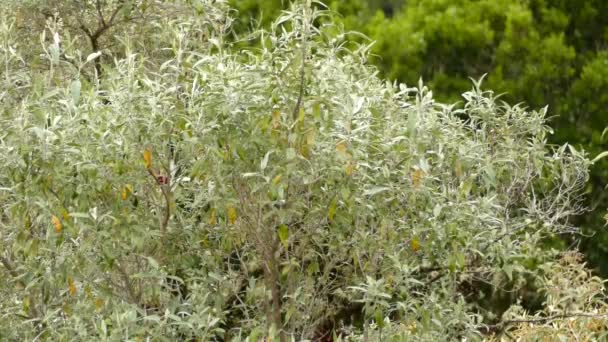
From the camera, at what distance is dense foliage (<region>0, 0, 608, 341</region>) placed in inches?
156

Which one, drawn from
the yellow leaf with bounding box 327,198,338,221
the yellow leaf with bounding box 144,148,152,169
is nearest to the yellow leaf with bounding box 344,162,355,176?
the yellow leaf with bounding box 327,198,338,221

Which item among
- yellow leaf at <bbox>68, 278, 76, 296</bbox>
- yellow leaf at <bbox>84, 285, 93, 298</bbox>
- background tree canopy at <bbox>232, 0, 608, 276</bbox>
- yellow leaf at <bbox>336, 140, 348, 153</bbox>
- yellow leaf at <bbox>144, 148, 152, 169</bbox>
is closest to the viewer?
yellow leaf at <bbox>336, 140, 348, 153</bbox>

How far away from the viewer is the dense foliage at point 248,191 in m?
3.97

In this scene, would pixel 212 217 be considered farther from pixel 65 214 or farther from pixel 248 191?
pixel 65 214

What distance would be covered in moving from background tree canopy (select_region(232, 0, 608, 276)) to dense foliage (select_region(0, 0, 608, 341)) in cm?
696

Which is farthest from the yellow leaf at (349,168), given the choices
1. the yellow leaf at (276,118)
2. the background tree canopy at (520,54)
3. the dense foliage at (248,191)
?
the background tree canopy at (520,54)

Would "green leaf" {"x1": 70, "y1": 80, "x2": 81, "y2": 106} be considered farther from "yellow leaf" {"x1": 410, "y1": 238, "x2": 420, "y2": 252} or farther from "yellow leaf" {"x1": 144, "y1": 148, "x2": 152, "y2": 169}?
"yellow leaf" {"x1": 410, "y1": 238, "x2": 420, "y2": 252}

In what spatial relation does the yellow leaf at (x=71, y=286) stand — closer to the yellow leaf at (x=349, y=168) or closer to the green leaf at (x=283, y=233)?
the green leaf at (x=283, y=233)

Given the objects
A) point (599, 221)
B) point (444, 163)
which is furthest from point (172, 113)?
point (599, 221)

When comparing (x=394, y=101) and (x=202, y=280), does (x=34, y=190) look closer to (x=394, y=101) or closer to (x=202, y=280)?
(x=202, y=280)

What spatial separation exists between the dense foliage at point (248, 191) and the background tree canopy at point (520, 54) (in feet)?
22.8

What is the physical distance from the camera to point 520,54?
39.4ft

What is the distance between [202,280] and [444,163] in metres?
1.08

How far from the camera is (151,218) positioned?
14.6ft
